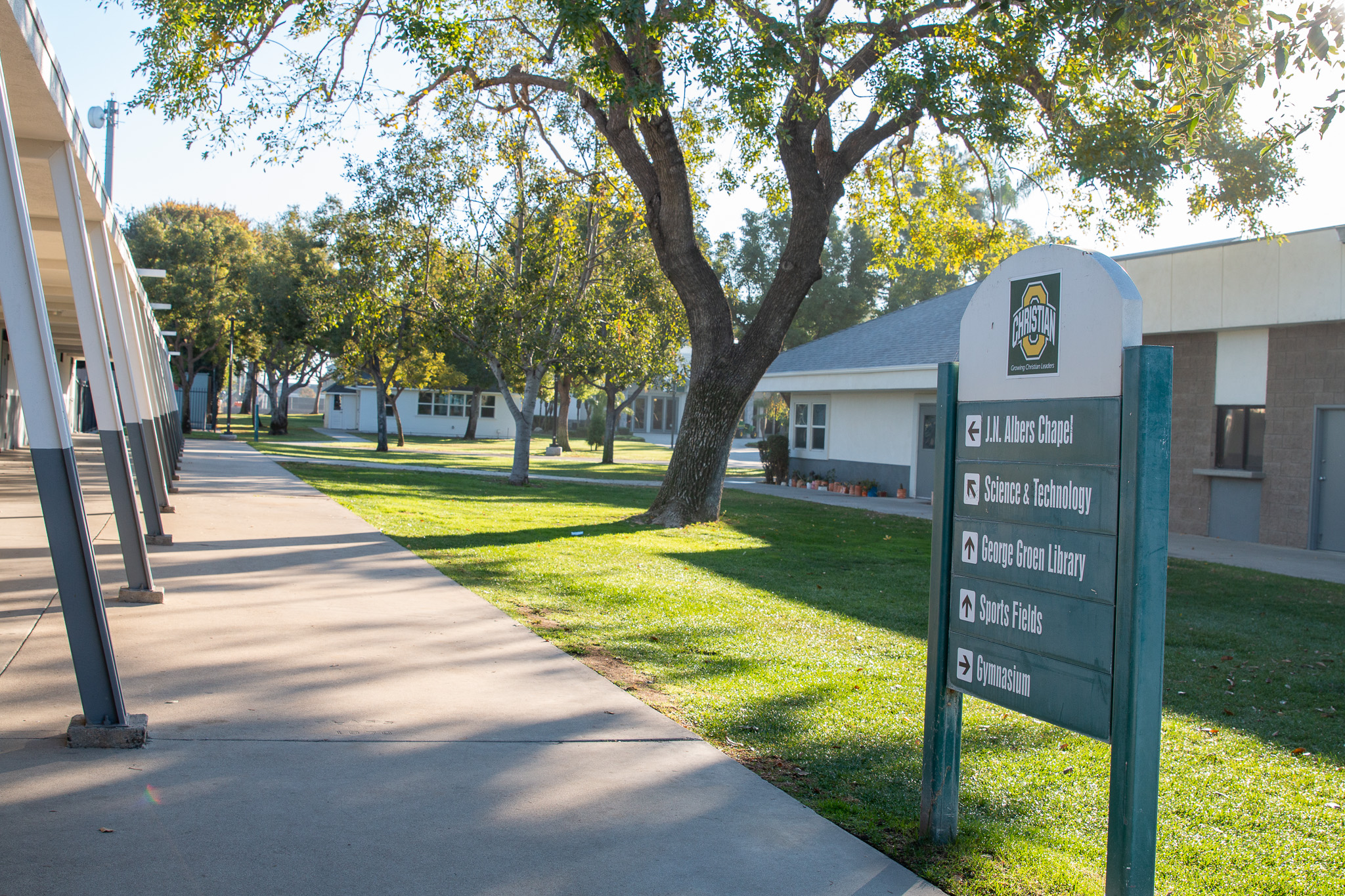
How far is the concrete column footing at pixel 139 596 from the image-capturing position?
24.6 feet

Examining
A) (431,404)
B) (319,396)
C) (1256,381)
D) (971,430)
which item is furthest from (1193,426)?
(319,396)

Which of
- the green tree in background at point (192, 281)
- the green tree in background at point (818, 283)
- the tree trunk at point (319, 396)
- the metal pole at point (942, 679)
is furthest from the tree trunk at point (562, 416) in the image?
the metal pole at point (942, 679)

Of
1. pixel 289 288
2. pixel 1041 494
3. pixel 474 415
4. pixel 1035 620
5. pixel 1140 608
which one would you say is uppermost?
pixel 289 288

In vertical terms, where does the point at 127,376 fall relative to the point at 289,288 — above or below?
below

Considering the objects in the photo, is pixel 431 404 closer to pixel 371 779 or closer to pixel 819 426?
pixel 819 426

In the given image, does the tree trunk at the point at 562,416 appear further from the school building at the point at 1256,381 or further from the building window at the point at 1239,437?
the building window at the point at 1239,437

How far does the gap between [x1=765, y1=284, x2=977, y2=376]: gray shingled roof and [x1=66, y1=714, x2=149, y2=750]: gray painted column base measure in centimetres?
1881

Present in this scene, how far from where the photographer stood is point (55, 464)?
440cm

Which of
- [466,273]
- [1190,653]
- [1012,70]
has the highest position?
[1012,70]

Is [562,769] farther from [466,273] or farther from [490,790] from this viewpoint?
[466,273]

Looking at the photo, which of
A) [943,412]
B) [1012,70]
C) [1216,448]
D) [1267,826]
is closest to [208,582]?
[943,412]

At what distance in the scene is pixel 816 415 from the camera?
93.0 feet

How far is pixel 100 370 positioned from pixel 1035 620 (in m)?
6.81

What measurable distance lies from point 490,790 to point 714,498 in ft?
38.2
